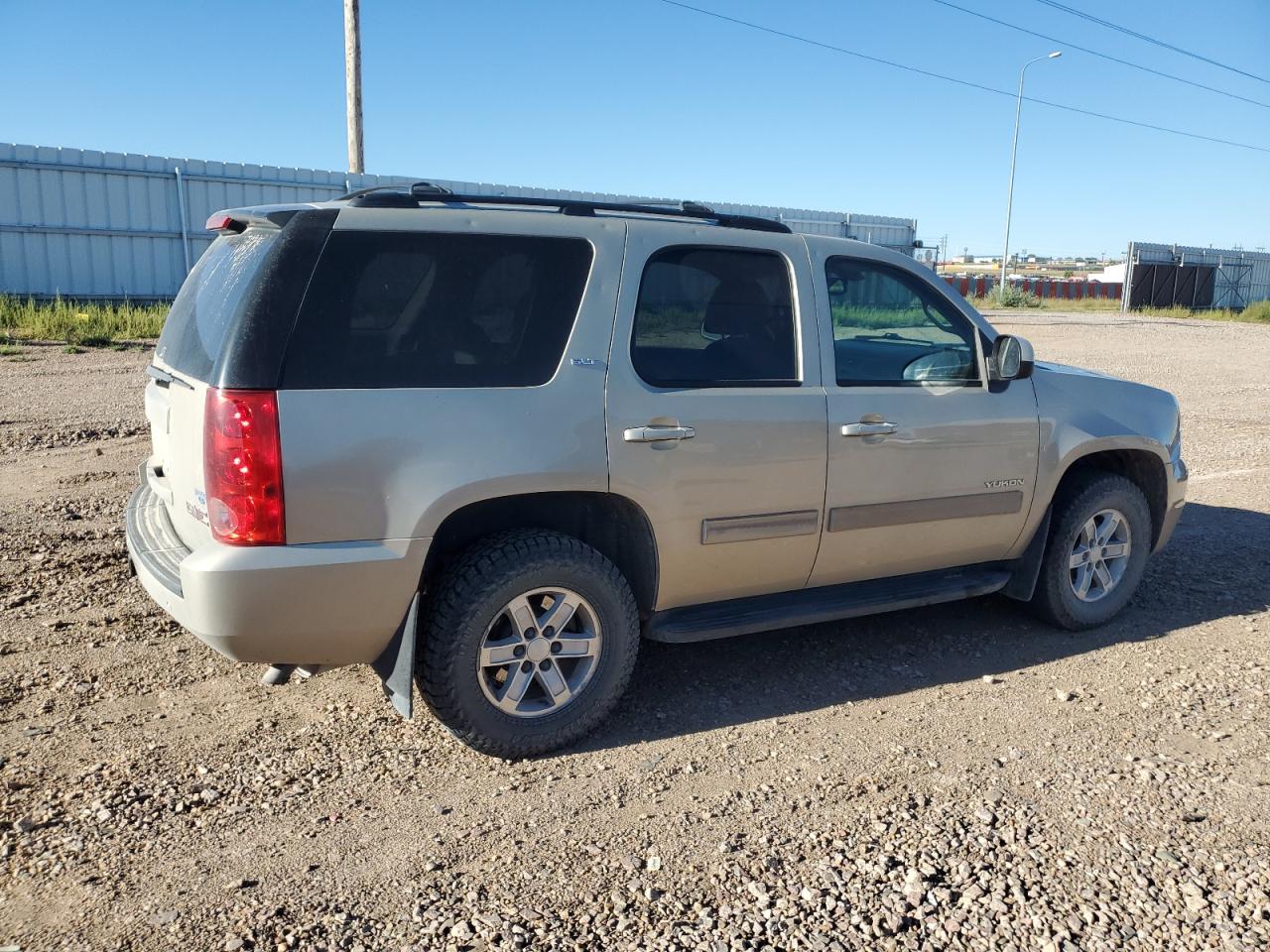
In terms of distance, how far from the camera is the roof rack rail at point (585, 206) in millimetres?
3689

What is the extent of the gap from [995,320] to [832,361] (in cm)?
2934

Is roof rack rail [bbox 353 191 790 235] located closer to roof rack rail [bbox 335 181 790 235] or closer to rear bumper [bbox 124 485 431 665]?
roof rack rail [bbox 335 181 790 235]

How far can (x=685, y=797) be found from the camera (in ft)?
11.5

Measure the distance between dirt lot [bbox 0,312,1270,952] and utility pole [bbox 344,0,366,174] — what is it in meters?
12.1

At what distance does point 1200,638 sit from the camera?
511 centimetres

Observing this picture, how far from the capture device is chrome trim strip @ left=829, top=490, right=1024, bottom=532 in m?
4.31

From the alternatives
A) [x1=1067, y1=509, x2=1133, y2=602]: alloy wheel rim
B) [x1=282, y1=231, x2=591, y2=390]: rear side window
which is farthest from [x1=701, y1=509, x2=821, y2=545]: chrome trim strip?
[x1=1067, y1=509, x2=1133, y2=602]: alloy wheel rim

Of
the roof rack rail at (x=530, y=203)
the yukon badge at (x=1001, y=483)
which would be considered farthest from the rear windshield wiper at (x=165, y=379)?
the yukon badge at (x=1001, y=483)

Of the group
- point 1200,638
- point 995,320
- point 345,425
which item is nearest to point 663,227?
point 345,425

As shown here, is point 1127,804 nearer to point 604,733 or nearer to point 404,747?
point 604,733

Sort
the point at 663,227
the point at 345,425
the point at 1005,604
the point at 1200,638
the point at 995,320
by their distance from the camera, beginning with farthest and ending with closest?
the point at 995,320 → the point at 1005,604 → the point at 1200,638 → the point at 663,227 → the point at 345,425

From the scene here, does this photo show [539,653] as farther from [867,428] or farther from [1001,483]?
[1001,483]

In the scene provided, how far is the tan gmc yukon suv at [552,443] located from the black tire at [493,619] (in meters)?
0.01

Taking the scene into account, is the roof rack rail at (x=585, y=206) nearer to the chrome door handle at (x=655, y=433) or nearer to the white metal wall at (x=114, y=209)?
the chrome door handle at (x=655, y=433)
